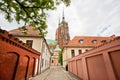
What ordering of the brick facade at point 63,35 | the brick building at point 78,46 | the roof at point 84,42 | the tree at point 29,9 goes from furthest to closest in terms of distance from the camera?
1. the brick facade at point 63,35
2. the roof at point 84,42
3. the brick building at point 78,46
4. the tree at point 29,9

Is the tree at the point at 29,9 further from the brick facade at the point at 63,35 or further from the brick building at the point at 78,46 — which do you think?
the brick facade at the point at 63,35

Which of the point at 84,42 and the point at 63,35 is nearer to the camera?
the point at 84,42

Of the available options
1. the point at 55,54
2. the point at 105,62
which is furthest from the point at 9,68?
the point at 55,54

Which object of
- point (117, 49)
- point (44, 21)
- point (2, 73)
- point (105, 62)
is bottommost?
point (2, 73)

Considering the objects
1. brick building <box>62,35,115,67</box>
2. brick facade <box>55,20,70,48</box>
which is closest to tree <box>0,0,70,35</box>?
brick building <box>62,35,115,67</box>

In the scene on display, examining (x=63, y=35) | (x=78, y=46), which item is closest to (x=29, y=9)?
(x=78, y=46)

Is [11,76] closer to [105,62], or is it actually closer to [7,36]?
[7,36]

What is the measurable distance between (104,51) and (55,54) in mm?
58927

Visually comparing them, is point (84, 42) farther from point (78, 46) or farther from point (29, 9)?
point (29, 9)

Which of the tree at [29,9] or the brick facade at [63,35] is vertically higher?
the brick facade at [63,35]

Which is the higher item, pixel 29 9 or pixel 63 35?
pixel 63 35

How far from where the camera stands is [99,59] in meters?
5.55

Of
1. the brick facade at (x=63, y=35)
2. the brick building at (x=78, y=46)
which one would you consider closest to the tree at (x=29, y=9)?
the brick building at (x=78, y=46)

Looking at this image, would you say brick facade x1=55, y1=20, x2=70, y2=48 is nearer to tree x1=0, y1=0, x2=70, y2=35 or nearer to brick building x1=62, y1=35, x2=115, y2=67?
brick building x1=62, y1=35, x2=115, y2=67
